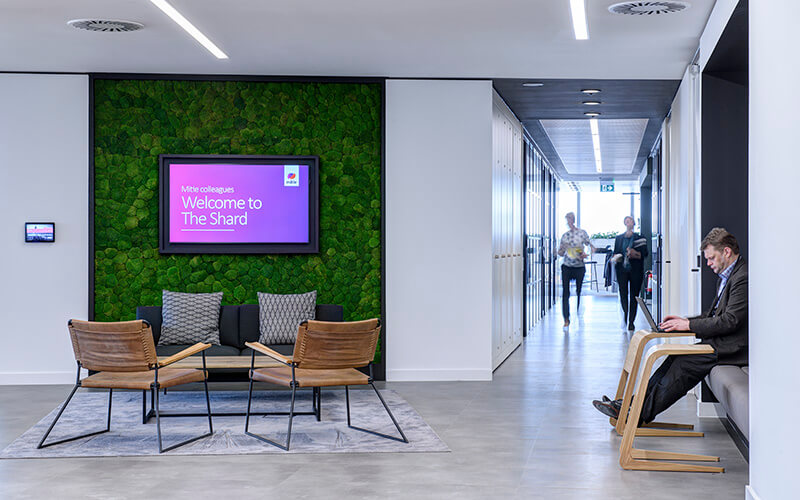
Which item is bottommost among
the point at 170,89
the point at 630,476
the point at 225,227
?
the point at 630,476

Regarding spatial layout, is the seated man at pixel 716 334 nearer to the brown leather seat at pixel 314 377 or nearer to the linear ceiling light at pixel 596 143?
the brown leather seat at pixel 314 377

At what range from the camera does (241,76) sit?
835cm

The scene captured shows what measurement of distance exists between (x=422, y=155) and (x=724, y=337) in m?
3.73

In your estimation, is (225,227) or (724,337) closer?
(724,337)

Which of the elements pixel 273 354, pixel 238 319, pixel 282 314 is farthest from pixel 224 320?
pixel 273 354

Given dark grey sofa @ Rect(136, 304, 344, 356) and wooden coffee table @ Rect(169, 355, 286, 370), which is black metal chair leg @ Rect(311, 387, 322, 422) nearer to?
wooden coffee table @ Rect(169, 355, 286, 370)

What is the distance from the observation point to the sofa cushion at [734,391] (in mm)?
4602

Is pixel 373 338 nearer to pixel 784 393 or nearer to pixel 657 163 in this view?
pixel 784 393

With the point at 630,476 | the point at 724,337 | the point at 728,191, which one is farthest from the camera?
the point at 728,191

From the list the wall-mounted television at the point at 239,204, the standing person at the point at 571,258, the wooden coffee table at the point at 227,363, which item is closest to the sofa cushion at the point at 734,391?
the wooden coffee table at the point at 227,363

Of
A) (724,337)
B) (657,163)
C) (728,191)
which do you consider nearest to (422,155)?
(728,191)

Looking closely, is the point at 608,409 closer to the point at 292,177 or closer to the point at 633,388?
the point at 633,388

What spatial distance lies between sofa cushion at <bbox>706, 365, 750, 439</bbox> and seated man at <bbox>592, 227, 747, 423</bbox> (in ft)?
0.25

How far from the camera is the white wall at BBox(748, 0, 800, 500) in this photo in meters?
3.18
